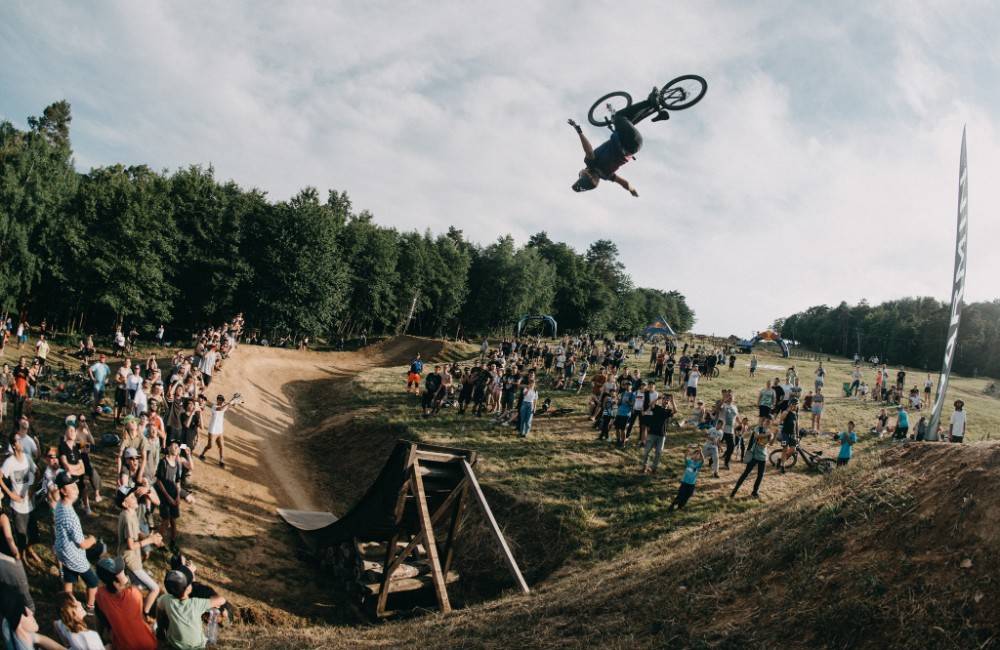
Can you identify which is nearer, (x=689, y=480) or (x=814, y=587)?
(x=814, y=587)

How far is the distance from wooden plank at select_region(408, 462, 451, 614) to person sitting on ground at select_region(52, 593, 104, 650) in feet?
17.1

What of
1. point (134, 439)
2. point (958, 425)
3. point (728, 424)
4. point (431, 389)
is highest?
point (958, 425)

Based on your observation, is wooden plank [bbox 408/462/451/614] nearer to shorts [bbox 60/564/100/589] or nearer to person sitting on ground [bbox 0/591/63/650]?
shorts [bbox 60/564/100/589]

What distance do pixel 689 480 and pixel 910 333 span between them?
99.8m

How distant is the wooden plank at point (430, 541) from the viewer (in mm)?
9773

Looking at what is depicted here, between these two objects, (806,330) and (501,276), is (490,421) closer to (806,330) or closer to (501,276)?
(501,276)

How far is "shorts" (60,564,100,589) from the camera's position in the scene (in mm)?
7851

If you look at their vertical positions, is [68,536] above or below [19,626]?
below

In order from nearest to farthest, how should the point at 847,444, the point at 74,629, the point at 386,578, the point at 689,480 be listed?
the point at 74,629 < the point at 386,578 < the point at 689,480 < the point at 847,444

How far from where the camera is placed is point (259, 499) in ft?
49.3

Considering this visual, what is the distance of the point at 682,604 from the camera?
6871 millimetres

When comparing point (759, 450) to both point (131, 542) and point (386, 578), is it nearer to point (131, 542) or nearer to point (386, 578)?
point (386, 578)

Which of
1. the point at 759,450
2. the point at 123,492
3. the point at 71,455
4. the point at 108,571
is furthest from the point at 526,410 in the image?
the point at 108,571

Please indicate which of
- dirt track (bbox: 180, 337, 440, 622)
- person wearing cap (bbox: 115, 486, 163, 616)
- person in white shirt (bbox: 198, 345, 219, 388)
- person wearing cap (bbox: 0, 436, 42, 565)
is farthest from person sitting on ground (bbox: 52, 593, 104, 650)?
person in white shirt (bbox: 198, 345, 219, 388)
